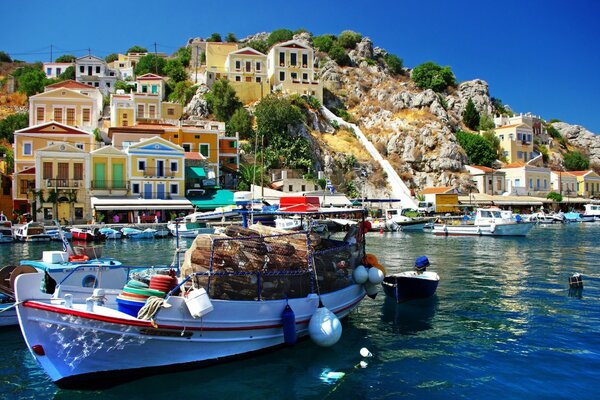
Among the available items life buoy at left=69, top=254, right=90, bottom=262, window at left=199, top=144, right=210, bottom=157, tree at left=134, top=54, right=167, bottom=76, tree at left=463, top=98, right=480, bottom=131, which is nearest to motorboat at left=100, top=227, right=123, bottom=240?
window at left=199, top=144, right=210, bottom=157

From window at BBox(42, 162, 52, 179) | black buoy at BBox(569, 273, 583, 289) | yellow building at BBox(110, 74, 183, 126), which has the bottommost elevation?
black buoy at BBox(569, 273, 583, 289)

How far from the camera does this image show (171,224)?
41.6 metres

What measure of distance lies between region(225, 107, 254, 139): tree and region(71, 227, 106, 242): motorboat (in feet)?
86.7

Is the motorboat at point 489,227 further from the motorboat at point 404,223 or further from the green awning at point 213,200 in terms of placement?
the green awning at point 213,200

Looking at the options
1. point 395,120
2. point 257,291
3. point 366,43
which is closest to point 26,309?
point 257,291

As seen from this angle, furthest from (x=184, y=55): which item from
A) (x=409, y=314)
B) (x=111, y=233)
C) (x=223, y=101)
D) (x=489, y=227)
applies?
(x=409, y=314)

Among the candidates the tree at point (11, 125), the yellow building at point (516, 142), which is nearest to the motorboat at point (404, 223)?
the yellow building at point (516, 142)

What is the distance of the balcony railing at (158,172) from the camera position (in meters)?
47.9

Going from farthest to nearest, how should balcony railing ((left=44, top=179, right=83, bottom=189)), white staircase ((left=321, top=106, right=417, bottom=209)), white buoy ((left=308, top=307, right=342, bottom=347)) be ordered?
1. white staircase ((left=321, top=106, right=417, bottom=209))
2. balcony railing ((left=44, top=179, right=83, bottom=189))
3. white buoy ((left=308, top=307, right=342, bottom=347))

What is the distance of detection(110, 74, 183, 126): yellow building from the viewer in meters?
59.4

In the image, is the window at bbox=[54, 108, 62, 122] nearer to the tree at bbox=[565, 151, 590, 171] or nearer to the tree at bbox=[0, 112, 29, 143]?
the tree at bbox=[0, 112, 29, 143]

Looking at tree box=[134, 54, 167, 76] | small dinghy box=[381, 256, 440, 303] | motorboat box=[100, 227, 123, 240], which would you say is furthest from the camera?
tree box=[134, 54, 167, 76]

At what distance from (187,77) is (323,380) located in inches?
3024

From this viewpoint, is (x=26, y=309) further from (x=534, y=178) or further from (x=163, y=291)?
(x=534, y=178)
